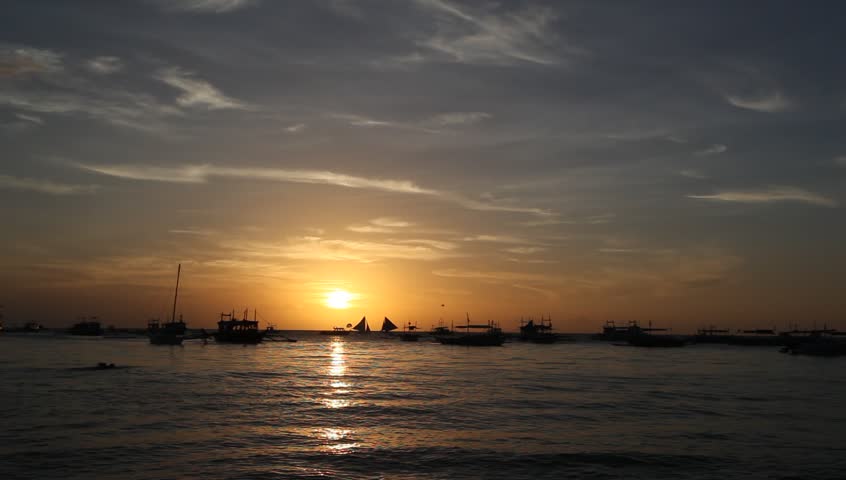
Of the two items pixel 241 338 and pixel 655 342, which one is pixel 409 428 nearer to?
pixel 241 338

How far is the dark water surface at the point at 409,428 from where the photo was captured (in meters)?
28.1

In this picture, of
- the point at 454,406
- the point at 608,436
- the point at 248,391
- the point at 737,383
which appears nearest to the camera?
the point at 608,436

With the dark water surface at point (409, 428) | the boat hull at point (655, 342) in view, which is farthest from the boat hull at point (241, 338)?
the boat hull at point (655, 342)

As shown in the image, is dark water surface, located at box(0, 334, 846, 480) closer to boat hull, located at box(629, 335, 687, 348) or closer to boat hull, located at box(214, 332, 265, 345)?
boat hull, located at box(214, 332, 265, 345)

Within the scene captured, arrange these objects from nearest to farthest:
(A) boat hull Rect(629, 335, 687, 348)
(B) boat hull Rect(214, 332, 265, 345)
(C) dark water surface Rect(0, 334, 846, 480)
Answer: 1. (C) dark water surface Rect(0, 334, 846, 480)
2. (B) boat hull Rect(214, 332, 265, 345)
3. (A) boat hull Rect(629, 335, 687, 348)

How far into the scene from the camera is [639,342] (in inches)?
7416

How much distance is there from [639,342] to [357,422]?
167 m

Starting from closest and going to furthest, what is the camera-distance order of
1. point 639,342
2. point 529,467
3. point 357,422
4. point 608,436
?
point 529,467 → point 608,436 → point 357,422 → point 639,342

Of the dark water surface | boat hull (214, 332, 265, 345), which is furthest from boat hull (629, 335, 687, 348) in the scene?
boat hull (214, 332, 265, 345)

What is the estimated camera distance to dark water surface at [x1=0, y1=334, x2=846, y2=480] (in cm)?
2811

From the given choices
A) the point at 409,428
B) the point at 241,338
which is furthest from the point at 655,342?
the point at 409,428

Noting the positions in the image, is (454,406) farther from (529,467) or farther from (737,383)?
(737,383)

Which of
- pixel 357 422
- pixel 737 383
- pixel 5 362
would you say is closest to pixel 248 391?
pixel 357 422

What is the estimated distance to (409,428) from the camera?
38.2 m
